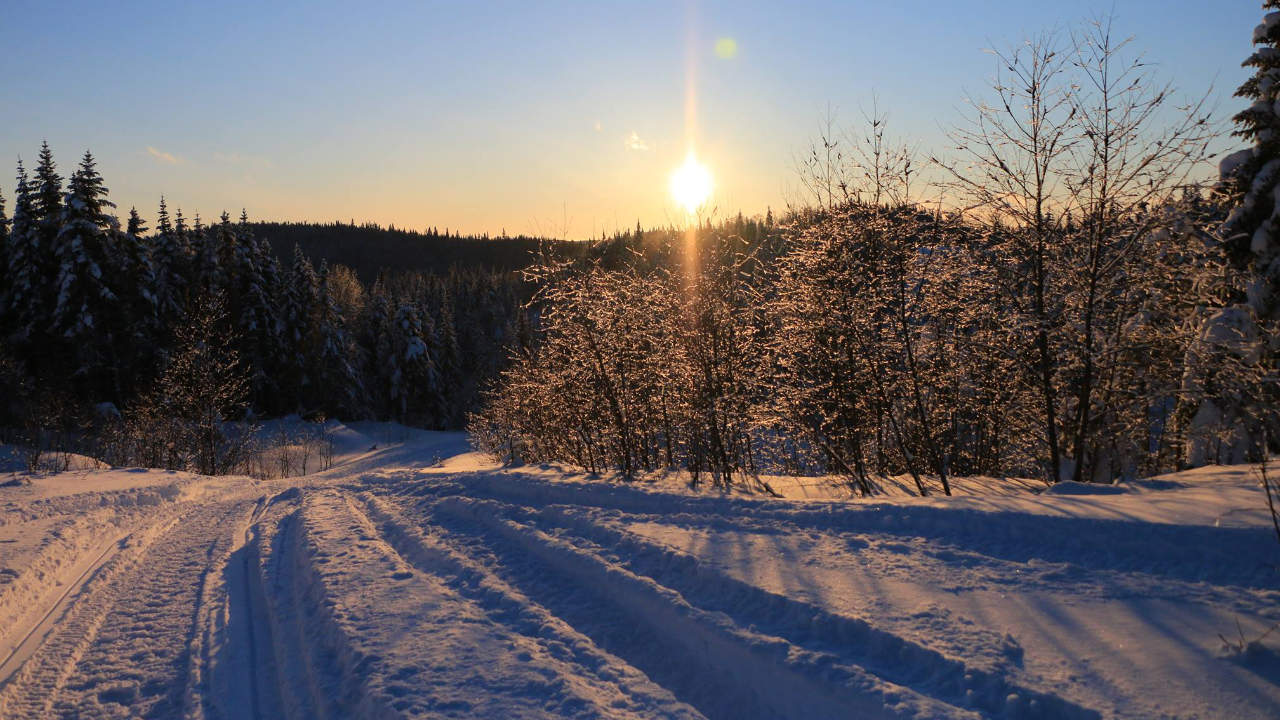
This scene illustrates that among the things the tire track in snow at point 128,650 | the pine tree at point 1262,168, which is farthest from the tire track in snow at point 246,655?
the pine tree at point 1262,168

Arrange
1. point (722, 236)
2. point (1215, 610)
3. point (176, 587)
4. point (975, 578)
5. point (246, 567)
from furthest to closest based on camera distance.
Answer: point (722, 236)
point (246, 567)
point (176, 587)
point (975, 578)
point (1215, 610)

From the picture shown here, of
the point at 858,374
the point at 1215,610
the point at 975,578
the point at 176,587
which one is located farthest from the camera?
the point at 858,374

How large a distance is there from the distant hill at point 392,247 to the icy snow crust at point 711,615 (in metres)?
161

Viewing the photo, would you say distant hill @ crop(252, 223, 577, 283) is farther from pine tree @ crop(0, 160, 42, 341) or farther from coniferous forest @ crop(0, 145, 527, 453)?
pine tree @ crop(0, 160, 42, 341)

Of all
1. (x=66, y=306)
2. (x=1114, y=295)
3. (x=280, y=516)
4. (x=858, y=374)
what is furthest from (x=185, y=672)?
(x=66, y=306)

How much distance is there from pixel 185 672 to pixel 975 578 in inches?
231

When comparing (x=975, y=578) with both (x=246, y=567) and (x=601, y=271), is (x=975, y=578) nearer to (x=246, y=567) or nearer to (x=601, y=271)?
(x=246, y=567)

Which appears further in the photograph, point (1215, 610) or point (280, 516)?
point (280, 516)

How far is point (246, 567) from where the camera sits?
770 cm

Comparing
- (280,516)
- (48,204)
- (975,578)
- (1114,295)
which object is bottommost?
(280,516)

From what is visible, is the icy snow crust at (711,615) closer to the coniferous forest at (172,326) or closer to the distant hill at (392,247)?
the coniferous forest at (172,326)

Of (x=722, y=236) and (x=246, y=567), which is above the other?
(x=722, y=236)

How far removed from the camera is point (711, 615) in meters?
4.64

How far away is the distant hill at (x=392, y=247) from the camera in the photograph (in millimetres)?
166250
